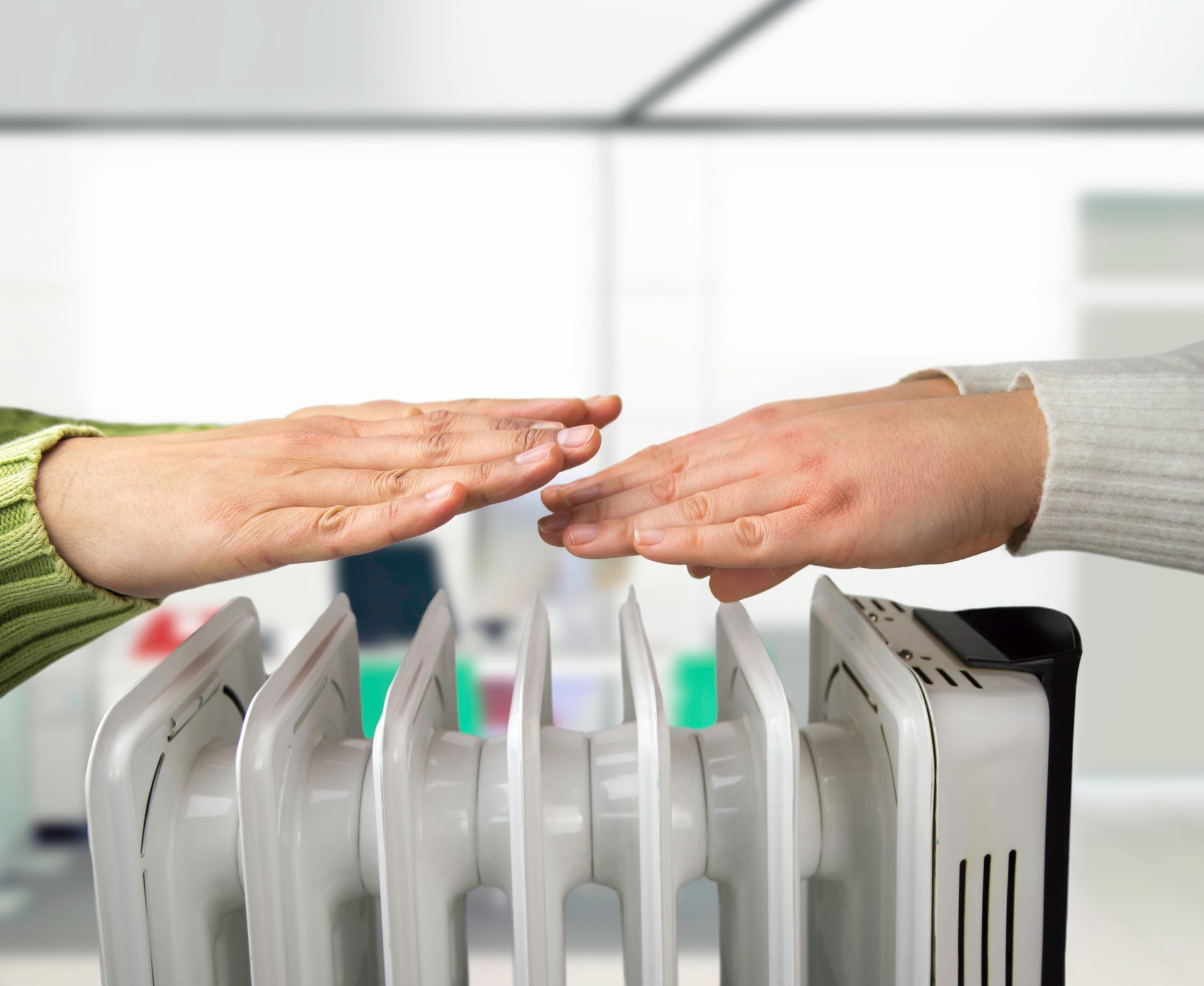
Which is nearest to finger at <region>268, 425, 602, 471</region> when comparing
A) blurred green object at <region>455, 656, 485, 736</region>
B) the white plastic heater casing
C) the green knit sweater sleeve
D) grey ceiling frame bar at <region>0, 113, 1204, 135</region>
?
the green knit sweater sleeve

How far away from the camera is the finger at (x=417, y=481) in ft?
1.65

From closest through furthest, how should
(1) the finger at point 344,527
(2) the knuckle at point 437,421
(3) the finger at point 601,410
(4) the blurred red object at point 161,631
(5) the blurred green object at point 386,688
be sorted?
(1) the finger at point 344,527 → (2) the knuckle at point 437,421 → (3) the finger at point 601,410 → (5) the blurred green object at point 386,688 → (4) the blurred red object at point 161,631

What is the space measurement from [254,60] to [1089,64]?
1748mm

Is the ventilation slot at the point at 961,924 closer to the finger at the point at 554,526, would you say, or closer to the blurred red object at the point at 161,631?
the finger at the point at 554,526

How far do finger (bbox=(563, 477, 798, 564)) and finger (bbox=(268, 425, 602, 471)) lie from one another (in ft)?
0.15

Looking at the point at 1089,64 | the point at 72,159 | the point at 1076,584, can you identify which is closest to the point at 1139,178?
the point at 1089,64

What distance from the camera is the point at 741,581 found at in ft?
2.02

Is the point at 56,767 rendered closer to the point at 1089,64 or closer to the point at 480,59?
the point at 480,59

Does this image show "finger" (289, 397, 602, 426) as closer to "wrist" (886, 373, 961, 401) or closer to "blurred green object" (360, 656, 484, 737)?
"wrist" (886, 373, 961, 401)

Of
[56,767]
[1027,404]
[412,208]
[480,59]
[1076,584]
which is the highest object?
[480,59]

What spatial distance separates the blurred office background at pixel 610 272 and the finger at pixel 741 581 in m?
1.40

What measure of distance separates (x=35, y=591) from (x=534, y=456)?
0.28m

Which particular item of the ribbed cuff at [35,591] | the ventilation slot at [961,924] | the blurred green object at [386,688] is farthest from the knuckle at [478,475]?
the blurred green object at [386,688]

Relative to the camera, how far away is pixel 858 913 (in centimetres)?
55
